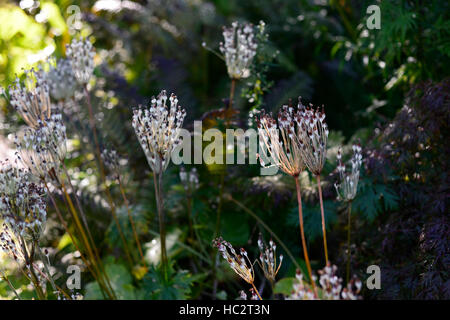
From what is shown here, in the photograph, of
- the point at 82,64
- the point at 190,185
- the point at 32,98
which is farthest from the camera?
the point at 190,185

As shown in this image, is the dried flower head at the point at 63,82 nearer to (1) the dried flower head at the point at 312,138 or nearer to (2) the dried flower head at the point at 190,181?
(2) the dried flower head at the point at 190,181

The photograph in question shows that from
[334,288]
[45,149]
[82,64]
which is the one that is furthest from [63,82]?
[334,288]

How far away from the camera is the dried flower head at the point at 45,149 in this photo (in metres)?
1.68

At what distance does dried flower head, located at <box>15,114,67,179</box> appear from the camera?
1682mm

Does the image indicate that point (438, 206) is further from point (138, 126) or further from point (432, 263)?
point (138, 126)

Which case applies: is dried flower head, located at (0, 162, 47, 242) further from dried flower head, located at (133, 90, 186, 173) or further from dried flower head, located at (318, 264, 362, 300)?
dried flower head, located at (318, 264, 362, 300)

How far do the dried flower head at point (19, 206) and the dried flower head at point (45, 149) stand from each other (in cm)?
6

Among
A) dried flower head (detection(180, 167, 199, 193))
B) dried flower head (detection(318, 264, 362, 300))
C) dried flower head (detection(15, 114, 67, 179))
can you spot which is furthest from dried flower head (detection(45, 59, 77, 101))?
dried flower head (detection(318, 264, 362, 300))

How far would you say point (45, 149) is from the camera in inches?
66.7

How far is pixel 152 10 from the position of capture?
14.7 feet

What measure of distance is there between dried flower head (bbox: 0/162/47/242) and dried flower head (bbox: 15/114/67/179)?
58mm

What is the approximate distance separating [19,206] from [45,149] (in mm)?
244

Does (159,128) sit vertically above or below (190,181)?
above

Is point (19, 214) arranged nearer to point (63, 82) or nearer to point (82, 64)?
point (82, 64)
